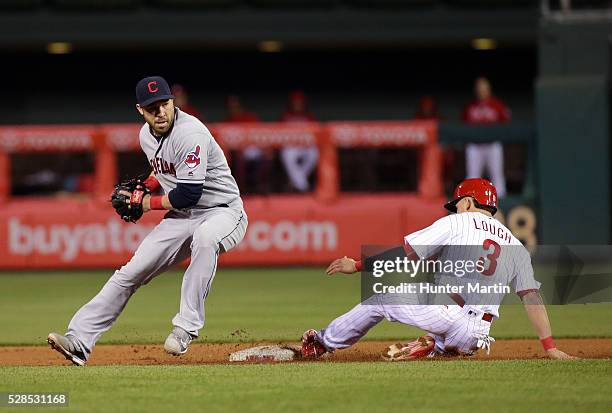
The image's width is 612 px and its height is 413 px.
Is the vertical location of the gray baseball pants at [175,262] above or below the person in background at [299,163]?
below

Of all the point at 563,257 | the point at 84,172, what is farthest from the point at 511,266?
the point at 84,172

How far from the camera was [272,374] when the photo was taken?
6781mm

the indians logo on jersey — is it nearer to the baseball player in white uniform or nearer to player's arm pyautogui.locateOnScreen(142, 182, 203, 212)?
player's arm pyautogui.locateOnScreen(142, 182, 203, 212)

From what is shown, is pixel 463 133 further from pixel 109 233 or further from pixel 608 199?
pixel 109 233

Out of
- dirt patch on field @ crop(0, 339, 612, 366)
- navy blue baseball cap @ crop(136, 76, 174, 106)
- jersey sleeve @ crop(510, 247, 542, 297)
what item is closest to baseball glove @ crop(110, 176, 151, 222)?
navy blue baseball cap @ crop(136, 76, 174, 106)

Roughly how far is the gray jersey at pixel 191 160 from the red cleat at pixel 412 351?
146 centimetres

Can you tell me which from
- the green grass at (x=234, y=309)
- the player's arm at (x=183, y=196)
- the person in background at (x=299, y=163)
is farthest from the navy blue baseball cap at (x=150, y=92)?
the person in background at (x=299, y=163)

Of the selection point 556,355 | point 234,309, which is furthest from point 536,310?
point 234,309

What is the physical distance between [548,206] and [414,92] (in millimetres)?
6345

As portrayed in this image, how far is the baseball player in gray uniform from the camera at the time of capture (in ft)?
24.5

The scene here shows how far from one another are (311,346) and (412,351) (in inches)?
25.5

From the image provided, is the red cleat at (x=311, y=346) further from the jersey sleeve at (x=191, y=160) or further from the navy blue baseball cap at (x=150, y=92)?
the navy blue baseball cap at (x=150, y=92)

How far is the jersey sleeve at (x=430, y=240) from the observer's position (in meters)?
7.05

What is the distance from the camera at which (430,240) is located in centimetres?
707
